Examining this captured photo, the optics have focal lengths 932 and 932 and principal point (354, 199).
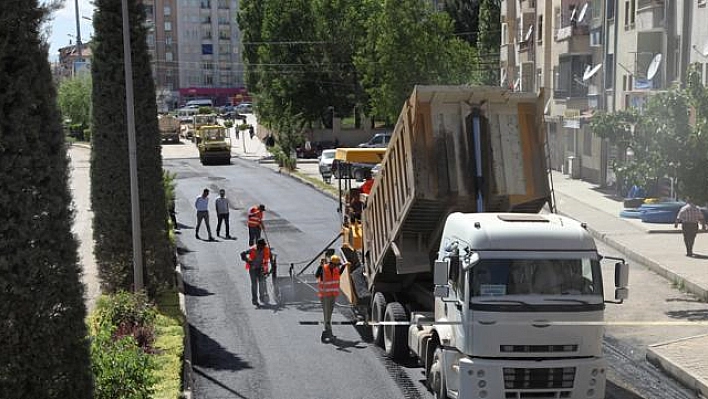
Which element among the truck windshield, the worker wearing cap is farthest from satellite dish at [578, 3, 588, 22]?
the truck windshield

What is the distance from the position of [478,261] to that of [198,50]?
14661cm

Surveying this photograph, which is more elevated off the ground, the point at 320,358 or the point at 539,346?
the point at 539,346

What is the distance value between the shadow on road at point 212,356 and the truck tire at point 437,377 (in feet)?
11.0

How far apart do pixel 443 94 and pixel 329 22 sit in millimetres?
56281

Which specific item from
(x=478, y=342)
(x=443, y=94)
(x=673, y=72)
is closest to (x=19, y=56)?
(x=478, y=342)

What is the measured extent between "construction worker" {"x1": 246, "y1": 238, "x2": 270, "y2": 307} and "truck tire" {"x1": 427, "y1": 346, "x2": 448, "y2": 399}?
7078mm

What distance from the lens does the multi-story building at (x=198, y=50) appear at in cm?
14850

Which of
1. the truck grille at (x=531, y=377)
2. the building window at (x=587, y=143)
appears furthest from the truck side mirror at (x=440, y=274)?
the building window at (x=587, y=143)

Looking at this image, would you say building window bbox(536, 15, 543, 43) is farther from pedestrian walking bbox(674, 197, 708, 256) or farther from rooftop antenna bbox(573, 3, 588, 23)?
pedestrian walking bbox(674, 197, 708, 256)

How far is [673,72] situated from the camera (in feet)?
113

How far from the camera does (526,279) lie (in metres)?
11.3

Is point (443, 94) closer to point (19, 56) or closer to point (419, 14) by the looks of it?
point (19, 56)

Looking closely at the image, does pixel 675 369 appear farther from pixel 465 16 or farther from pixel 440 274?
pixel 465 16


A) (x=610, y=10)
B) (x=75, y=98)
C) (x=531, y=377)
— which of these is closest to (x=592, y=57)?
(x=610, y=10)
